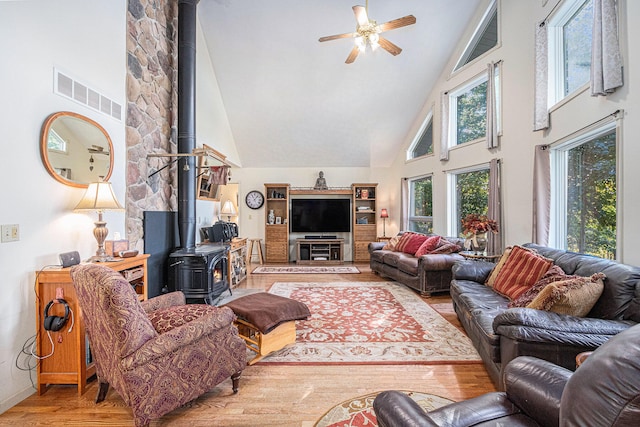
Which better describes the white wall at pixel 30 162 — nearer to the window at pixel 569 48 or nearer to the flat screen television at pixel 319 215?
the window at pixel 569 48

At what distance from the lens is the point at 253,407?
1948 mm

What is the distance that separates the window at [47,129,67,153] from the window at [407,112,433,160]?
5.90 m

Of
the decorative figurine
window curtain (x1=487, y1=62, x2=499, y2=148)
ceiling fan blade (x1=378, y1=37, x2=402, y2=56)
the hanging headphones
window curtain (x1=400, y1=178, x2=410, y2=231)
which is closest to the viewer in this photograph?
the hanging headphones

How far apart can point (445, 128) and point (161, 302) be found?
5454 mm

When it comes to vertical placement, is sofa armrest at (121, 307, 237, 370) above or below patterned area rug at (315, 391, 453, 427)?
above

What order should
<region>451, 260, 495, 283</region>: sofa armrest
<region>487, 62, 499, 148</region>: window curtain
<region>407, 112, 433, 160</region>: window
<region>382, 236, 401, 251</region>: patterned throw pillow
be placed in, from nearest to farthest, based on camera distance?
<region>451, 260, 495, 283</region>: sofa armrest
<region>487, 62, 499, 148</region>: window curtain
<region>382, 236, 401, 251</region>: patterned throw pillow
<region>407, 112, 433, 160</region>: window

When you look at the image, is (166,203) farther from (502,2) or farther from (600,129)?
(502,2)

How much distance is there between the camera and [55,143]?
90.3 inches

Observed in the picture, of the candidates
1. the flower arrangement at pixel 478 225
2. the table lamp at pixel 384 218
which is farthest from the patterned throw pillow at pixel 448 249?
the table lamp at pixel 384 218

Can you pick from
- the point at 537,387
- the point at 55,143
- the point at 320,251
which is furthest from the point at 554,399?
the point at 320,251

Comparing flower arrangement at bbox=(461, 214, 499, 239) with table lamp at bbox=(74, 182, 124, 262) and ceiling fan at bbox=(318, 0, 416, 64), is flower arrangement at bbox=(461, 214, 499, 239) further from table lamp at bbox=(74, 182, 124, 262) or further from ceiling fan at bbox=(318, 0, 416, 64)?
A: table lamp at bbox=(74, 182, 124, 262)

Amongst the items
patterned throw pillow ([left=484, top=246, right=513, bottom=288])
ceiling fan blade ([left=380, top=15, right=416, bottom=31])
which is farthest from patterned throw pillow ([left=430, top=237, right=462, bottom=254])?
ceiling fan blade ([left=380, top=15, right=416, bottom=31])

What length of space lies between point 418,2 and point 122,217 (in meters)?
5.18

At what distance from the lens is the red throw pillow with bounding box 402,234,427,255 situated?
5.39 meters
